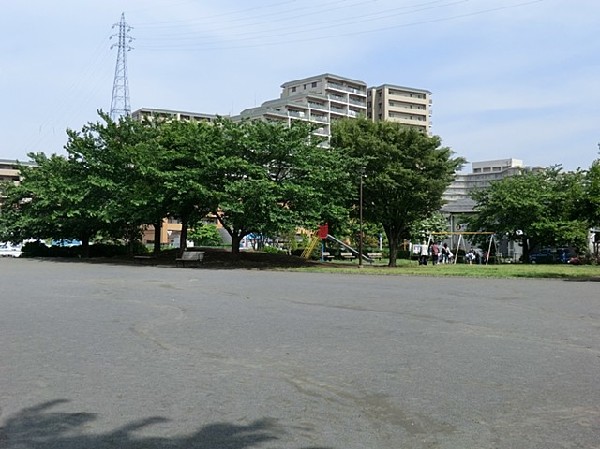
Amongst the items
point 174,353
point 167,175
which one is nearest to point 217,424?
point 174,353

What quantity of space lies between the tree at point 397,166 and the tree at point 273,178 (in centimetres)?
175

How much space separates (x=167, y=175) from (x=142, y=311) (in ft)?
63.8

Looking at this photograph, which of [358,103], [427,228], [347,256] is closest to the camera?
[347,256]

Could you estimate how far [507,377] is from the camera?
6.64 meters

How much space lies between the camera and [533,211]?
47.4m

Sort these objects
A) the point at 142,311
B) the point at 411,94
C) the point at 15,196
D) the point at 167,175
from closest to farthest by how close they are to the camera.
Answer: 1. the point at 142,311
2. the point at 167,175
3. the point at 15,196
4. the point at 411,94

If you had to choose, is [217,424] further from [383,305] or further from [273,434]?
[383,305]

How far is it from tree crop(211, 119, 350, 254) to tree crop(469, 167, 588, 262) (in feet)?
66.2

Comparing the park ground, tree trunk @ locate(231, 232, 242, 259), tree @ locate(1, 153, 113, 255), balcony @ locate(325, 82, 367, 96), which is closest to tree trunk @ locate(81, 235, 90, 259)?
tree @ locate(1, 153, 113, 255)

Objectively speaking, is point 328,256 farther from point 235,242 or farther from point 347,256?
point 235,242

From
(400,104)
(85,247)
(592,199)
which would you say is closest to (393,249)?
(592,199)

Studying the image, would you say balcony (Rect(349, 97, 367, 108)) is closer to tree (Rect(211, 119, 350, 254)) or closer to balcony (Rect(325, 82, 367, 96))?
balcony (Rect(325, 82, 367, 96))

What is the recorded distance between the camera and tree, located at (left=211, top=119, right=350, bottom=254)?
30.4m

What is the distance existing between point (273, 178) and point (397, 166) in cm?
682
